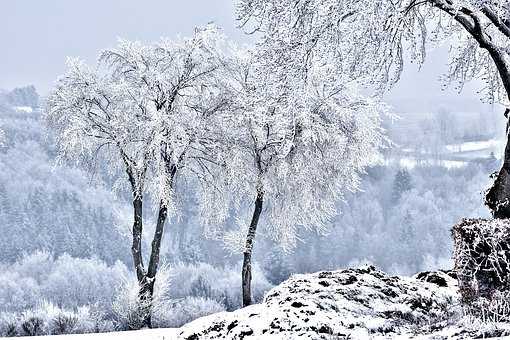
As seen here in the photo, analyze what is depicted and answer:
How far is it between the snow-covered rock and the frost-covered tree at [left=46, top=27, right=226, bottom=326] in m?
9.02

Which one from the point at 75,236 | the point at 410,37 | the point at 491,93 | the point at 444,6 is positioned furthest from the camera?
the point at 75,236

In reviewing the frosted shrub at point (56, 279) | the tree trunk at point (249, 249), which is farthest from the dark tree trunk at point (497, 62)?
the frosted shrub at point (56, 279)

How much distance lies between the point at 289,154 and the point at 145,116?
4.93 metres

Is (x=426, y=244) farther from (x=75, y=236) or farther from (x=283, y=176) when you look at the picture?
(x=283, y=176)

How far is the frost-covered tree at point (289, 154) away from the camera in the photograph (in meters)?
19.4

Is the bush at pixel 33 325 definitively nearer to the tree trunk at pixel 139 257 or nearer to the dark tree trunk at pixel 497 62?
the tree trunk at pixel 139 257

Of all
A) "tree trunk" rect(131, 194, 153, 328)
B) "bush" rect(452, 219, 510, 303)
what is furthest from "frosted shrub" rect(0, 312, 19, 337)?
"bush" rect(452, 219, 510, 303)

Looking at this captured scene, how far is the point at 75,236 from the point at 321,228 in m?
56.9

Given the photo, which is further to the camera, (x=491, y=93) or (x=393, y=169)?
(x=393, y=169)

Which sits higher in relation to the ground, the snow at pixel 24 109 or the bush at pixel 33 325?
the snow at pixel 24 109

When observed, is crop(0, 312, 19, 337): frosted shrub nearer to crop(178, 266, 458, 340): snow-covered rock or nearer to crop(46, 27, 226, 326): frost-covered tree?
crop(46, 27, 226, 326): frost-covered tree

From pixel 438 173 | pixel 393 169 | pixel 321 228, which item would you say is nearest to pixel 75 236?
pixel 393 169

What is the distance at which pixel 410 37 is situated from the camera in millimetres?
11102

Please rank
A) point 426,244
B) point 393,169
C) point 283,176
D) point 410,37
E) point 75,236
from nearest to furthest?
point 410,37 < point 283,176 < point 426,244 < point 393,169 < point 75,236
